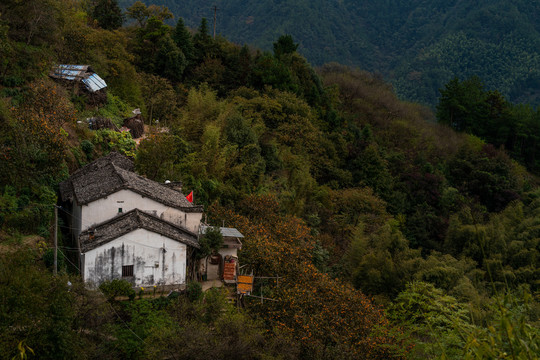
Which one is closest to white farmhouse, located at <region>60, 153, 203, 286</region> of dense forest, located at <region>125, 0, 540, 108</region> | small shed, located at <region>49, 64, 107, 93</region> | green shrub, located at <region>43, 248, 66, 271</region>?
green shrub, located at <region>43, 248, 66, 271</region>

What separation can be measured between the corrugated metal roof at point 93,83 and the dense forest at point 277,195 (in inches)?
36.5

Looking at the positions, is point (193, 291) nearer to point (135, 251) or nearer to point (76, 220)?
point (135, 251)

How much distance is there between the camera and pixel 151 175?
2072 centimetres

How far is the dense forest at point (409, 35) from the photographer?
61281 mm

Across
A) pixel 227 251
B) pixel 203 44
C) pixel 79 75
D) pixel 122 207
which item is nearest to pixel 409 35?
pixel 203 44

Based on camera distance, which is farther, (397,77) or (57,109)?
(397,77)

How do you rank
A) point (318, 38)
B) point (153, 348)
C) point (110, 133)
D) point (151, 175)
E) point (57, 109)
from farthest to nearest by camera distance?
point (318, 38) → point (110, 133) → point (151, 175) → point (57, 109) → point (153, 348)

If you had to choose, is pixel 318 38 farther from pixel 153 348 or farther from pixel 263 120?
pixel 153 348

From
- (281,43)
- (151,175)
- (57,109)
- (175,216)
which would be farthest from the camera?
(281,43)

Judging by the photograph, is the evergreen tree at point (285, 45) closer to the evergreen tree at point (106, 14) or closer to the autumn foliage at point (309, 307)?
the evergreen tree at point (106, 14)

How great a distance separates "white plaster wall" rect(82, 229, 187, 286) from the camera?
Result: 13.9 metres

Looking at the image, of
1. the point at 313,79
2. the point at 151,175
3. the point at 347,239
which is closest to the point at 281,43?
the point at 313,79

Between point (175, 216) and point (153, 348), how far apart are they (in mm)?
5672

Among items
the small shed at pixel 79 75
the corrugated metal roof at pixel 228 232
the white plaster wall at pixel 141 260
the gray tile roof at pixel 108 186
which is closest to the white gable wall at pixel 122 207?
the gray tile roof at pixel 108 186
